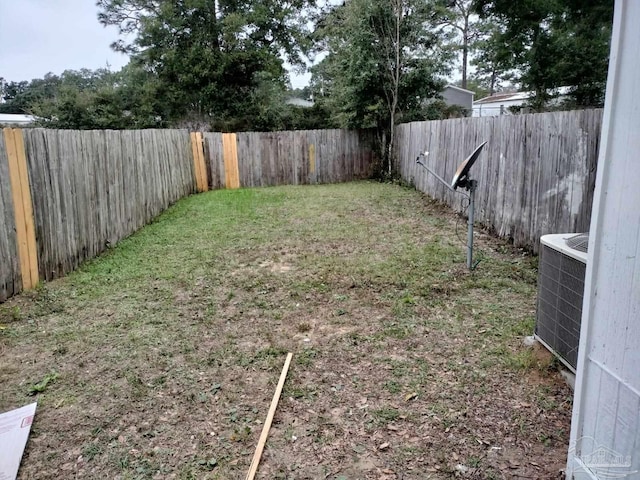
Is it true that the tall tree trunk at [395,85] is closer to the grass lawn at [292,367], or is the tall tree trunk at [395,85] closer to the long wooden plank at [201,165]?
the long wooden plank at [201,165]

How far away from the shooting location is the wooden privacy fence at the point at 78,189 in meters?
3.67

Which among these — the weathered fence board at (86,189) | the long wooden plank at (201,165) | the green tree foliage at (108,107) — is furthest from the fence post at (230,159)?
the green tree foliage at (108,107)

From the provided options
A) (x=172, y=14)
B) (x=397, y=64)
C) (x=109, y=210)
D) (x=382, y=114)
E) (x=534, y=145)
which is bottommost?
(x=109, y=210)

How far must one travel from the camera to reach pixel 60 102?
17703 mm

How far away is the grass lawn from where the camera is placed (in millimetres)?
1985

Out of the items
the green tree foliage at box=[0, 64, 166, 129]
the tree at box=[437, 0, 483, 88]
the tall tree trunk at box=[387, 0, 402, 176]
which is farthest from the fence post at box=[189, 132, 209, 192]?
the green tree foliage at box=[0, 64, 166, 129]

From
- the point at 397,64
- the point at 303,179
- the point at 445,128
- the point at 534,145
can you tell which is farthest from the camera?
the point at 303,179

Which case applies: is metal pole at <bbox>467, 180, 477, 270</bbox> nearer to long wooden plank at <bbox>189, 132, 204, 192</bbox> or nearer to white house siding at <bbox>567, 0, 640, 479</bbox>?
white house siding at <bbox>567, 0, 640, 479</bbox>

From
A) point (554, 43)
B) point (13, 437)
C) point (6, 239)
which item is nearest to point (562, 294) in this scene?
point (13, 437)

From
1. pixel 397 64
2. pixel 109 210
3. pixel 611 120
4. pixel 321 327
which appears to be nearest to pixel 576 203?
pixel 321 327

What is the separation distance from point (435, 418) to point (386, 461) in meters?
0.39

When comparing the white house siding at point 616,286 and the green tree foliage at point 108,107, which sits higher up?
the green tree foliage at point 108,107

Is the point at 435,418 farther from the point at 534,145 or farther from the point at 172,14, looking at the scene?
→ the point at 172,14

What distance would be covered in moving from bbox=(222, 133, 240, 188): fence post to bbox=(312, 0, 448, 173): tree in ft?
10.1
